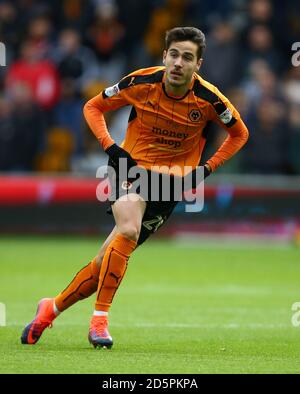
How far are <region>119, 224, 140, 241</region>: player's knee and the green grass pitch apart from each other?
0.77 meters

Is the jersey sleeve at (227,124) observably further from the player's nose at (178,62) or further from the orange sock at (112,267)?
the orange sock at (112,267)

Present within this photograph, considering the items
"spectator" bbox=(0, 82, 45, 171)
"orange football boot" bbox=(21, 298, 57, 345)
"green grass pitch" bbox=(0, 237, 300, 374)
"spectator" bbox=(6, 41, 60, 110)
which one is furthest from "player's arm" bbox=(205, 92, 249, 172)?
"spectator" bbox=(6, 41, 60, 110)

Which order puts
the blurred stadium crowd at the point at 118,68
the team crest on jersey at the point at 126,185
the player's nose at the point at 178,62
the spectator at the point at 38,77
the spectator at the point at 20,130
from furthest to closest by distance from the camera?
the spectator at the point at 38,77 → the spectator at the point at 20,130 → the blurred stadium crowd at the point at 118,68 → the team crest on jersey at the point at 126,185 → the player's nose at the point at 178,62

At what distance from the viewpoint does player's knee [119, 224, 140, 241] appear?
7.89m

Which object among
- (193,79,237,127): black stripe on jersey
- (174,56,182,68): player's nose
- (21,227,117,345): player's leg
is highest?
(174,56,182,68): player's nose

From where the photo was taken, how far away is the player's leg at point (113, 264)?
790cm

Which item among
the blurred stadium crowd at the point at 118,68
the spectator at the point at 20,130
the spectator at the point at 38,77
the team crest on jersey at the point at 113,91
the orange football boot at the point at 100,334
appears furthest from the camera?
the spectator at the point at 38,77

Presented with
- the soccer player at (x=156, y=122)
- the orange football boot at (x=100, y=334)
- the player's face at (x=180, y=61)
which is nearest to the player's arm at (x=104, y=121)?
the soccer player at (x=156, y=122)

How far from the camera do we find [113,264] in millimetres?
7918

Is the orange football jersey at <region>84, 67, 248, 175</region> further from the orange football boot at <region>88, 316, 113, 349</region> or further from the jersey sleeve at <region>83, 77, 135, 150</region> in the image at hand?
the orange football boot at <region>88, 316, 113, 349</region>

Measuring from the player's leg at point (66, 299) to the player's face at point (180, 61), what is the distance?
46.1 inches

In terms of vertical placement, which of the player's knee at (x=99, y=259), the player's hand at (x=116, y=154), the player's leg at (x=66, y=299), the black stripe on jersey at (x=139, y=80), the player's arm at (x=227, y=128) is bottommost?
the player's leg at (x=66, y=299)

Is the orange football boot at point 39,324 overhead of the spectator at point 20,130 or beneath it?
beneath
